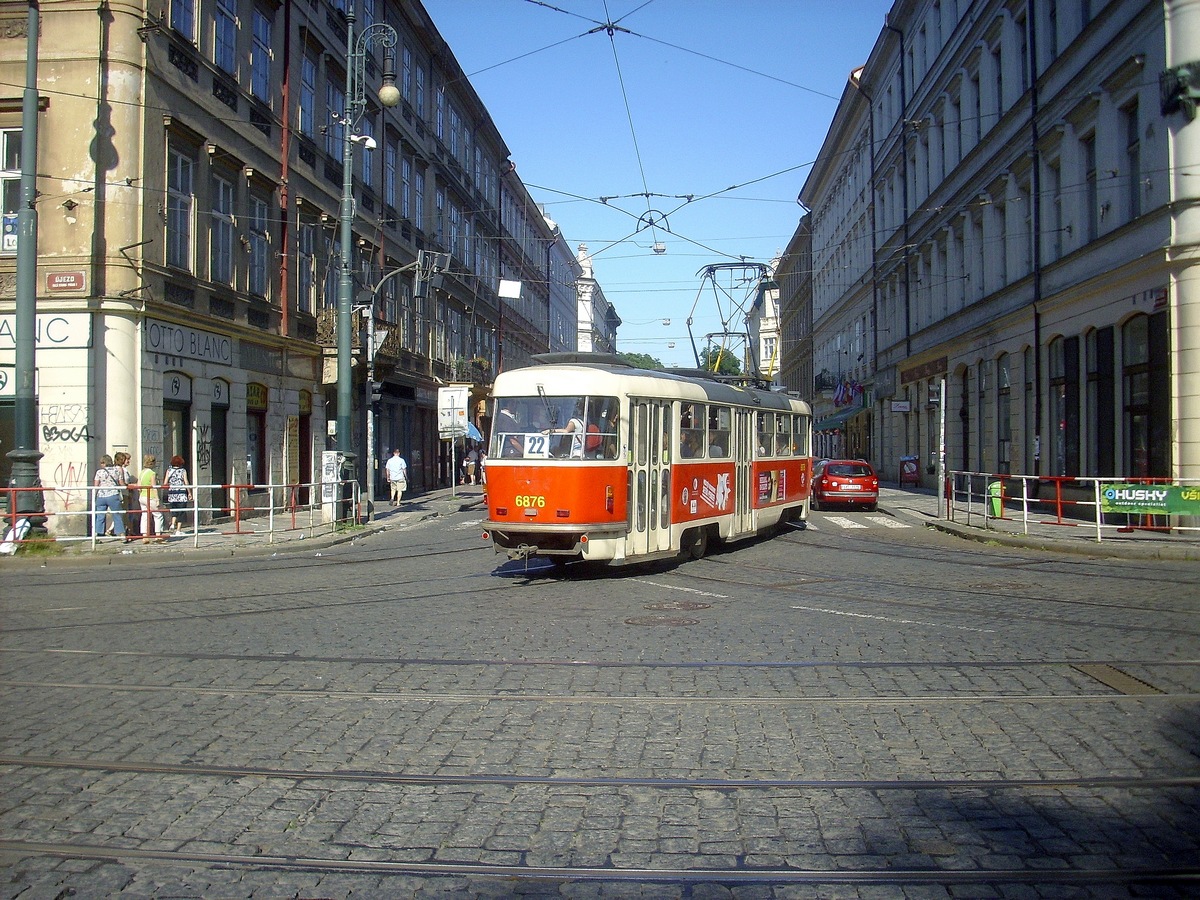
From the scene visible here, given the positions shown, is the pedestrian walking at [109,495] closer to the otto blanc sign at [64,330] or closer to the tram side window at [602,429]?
the otto blanc sign at [64,330]

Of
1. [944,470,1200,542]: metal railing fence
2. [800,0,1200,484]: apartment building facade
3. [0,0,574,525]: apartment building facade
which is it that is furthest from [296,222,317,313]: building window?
[944,470,1200,542]: metal railing fence

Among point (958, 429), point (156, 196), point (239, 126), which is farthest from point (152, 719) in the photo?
point (958, 429)

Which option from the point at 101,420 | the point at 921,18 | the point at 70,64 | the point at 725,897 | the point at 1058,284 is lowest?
the point at 725,897

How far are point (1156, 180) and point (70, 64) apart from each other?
20.8 metres

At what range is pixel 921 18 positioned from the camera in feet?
124

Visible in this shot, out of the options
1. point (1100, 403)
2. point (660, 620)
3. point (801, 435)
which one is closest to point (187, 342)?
point (801, 435)

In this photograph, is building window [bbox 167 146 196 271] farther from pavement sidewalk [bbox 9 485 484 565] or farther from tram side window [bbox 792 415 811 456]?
tram side window [bbox 792 415 811 456]

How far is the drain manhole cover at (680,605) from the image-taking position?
10977 mm

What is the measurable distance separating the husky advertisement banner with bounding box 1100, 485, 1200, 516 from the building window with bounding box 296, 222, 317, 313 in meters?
19.9

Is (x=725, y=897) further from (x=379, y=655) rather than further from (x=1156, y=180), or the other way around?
(x=1156, y=180)

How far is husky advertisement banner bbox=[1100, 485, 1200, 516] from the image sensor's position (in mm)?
17828

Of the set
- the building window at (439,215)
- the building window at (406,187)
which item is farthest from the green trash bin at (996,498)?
the building window at (439,215)

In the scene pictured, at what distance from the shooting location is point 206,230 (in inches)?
853

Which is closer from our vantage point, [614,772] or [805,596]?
[614,772]
